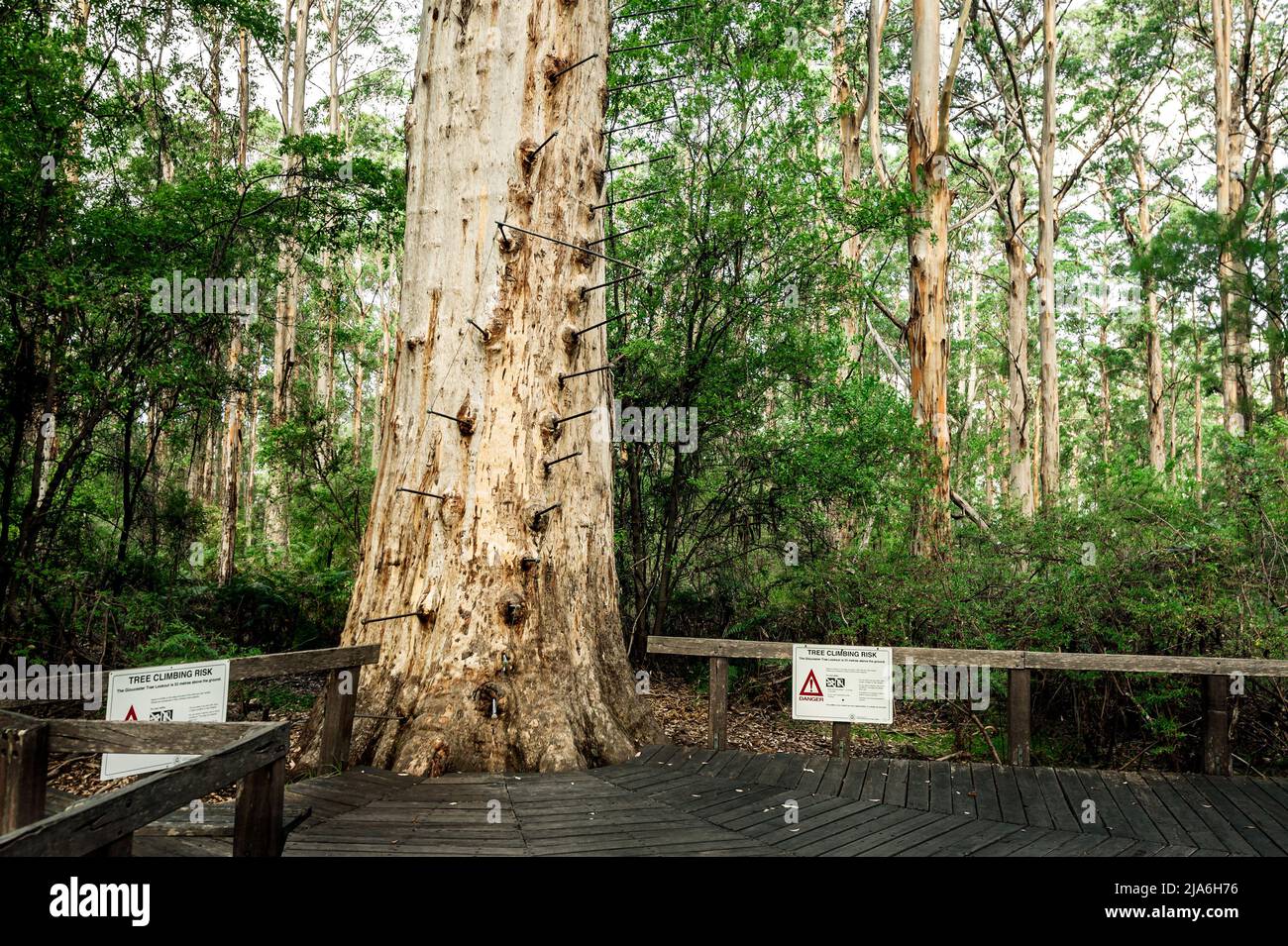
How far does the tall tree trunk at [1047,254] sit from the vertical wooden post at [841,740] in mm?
13496

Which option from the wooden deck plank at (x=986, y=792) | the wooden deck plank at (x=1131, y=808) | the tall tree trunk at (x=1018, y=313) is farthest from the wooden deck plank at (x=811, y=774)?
the tall tree trunk at (x=1018, y=313)

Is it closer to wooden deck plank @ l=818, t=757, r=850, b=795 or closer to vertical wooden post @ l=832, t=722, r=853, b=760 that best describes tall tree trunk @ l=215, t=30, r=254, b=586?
vertical wooden post @ l=832, t=722, r=853, b=760

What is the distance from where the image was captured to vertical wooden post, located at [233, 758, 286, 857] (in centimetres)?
310

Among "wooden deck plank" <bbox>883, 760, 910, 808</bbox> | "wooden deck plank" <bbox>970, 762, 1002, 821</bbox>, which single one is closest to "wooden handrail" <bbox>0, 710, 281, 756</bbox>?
"wooden deck plank" <bbox>883, 760, 910, 808</bbox>

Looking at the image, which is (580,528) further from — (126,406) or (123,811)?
(126,406)

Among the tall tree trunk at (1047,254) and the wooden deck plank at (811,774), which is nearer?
the wooden deck plank at (811,774)

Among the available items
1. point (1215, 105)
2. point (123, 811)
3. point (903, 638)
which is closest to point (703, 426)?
point (903, 638)

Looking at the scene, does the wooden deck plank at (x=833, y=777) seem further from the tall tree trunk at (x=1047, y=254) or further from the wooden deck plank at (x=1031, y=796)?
the tall tree trunk at (x=1047, y=254)

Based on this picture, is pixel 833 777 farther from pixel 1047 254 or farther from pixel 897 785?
pixel 1047 254

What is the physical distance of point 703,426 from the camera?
9883 mm

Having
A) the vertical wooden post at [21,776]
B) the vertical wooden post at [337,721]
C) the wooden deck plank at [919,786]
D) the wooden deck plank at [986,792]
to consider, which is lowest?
the wooden deck plank at [919,786]

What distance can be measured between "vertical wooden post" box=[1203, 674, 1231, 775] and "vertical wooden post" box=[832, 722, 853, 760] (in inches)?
83.2

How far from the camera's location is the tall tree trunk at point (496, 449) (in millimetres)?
5039
